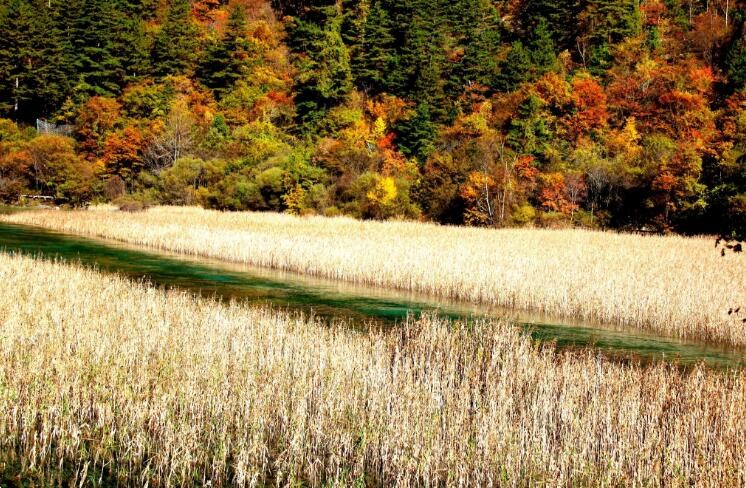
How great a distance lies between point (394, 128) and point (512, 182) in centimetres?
1864

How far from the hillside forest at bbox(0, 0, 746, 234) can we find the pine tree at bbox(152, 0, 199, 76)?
0.26 meters

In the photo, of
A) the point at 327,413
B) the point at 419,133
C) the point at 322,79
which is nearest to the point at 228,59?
the point at 322,79

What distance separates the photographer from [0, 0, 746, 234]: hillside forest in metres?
41.2

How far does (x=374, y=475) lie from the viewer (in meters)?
5.79

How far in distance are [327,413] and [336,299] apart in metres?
10.0

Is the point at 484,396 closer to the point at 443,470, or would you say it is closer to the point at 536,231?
the point at 443,470

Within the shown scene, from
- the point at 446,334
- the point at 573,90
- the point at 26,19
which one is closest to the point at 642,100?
the point at 573,90

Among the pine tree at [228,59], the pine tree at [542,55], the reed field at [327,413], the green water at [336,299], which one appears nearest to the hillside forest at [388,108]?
the pine tree at [542,55]

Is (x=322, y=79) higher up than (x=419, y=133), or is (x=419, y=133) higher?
(x=322, y=79)

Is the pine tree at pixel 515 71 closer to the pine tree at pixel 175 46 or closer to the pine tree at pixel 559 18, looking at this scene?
the pine tree at pixel 559 18

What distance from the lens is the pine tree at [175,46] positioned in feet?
212

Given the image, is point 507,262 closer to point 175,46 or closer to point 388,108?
point 388,108

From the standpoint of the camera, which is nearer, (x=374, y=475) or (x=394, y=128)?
(x=374, y=475)

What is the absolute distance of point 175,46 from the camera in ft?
213
